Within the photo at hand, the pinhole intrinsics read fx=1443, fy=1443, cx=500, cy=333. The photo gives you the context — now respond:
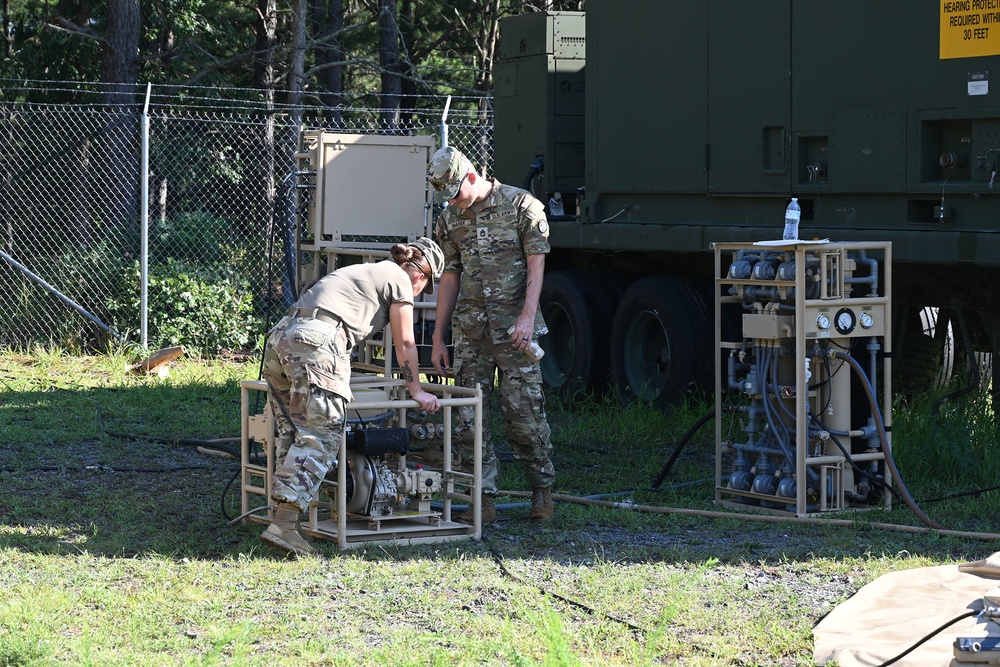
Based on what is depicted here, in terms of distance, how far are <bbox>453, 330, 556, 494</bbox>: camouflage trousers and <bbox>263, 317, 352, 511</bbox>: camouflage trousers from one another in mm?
960

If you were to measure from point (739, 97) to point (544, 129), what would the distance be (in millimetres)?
2948

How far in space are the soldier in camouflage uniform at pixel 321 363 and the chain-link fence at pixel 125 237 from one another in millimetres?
5971

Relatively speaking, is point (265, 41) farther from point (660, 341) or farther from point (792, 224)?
point (792, 224)

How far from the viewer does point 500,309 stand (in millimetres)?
7262

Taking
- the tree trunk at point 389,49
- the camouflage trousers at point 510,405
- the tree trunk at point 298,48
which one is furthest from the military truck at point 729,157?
the tree trunk at point 389,49

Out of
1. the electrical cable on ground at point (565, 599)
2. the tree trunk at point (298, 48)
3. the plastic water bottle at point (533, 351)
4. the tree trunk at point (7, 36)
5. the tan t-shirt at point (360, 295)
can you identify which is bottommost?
the electrical cable on ground at point (565, 599)

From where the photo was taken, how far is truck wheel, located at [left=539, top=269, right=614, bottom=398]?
11.6 m

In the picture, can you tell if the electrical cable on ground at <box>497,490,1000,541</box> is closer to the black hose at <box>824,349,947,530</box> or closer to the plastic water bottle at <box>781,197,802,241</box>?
the black hose at <box>824,349,947,530</box>

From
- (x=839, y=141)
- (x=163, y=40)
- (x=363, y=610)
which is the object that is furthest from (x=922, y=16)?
(x=163, y=40)

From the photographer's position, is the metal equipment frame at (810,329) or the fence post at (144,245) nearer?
the metal equipment frame at (810,329)

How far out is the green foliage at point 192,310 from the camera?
14.4 metres

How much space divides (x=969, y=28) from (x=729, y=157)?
2.22 metres

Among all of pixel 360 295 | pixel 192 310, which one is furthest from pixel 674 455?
pixel 192 310

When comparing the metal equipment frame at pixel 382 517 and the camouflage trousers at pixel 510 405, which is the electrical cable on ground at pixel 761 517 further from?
the metal equipment frame at pixel 382 517
